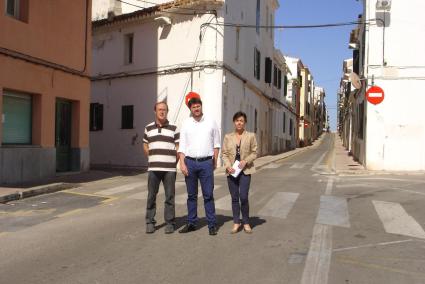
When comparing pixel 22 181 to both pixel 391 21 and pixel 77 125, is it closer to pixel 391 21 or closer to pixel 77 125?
pixel 77 125

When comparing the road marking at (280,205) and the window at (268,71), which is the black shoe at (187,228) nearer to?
the road marking at (280,205)

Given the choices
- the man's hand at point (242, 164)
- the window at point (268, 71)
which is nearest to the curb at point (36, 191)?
the man's hand at point (242, 164)

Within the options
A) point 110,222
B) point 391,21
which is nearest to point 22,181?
point 110,222

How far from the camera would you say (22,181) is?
12.8 metres

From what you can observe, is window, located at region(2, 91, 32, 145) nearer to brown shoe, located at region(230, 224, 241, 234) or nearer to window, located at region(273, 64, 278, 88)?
brown shoe, located at region(230, 224, 241, 234)

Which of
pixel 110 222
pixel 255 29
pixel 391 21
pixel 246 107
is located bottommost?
pixel 110 222

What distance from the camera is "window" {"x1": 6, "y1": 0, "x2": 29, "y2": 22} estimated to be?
13.0 metres

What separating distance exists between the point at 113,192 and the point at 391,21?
12857 millimetres

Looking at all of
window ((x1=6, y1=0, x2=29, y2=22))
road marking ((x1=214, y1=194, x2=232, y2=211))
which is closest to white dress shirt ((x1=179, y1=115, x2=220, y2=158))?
road marking ((x1=214, y1=194, x2=232, y2=211))

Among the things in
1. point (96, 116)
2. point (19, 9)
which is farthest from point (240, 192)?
point (96, 116)

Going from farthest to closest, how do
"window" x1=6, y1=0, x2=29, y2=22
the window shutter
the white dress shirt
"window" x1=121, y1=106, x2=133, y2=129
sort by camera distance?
the window shutter < "window" x1=121, y1=106, x2=133, y2=129 < "window" x1=6, y1=0, x2=29, y2=22 < the white dress shirt

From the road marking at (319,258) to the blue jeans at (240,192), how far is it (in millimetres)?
1023

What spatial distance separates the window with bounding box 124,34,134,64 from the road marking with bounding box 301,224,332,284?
17.8 meters

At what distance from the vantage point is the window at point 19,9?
13.0 meters
